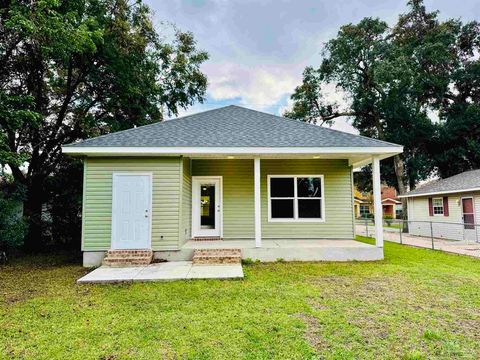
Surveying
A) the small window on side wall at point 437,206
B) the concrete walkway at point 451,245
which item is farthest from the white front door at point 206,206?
the small window on side wall at point 437,206

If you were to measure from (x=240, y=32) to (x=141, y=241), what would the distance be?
37.0ft

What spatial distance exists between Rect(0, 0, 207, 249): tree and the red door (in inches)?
590

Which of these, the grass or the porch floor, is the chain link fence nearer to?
the porch floor

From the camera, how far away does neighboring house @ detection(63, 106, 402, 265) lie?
23.2 ft

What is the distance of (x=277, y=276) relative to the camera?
5.73 m

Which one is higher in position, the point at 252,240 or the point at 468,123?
the point at 468,123

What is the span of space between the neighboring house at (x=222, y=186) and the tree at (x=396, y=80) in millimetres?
12641

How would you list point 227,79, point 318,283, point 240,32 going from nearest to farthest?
point 318,283 < point 240,32 < point 227,79

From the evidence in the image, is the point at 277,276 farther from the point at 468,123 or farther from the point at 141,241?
the point at 468,123

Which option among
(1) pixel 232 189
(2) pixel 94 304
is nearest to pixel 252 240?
(1) pixel 232 189

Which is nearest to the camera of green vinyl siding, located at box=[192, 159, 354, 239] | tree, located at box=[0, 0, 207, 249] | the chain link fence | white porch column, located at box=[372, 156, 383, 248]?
white porch column, located at box=[372, 156, 383, 248]

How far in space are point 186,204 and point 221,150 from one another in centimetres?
208

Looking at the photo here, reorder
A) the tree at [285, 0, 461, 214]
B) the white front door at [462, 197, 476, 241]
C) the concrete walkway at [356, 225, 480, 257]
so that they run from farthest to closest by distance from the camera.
→ the tree at [285, 0, 461, 214]
the white front door at [462, 197, 476, 241]
the concrete walkway at [356, 225, 480, 257]

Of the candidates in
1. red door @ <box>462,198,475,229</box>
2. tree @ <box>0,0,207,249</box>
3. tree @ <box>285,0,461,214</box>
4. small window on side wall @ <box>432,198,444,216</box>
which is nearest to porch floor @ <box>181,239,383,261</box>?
tree @ <box>0,0,207,249</box>
